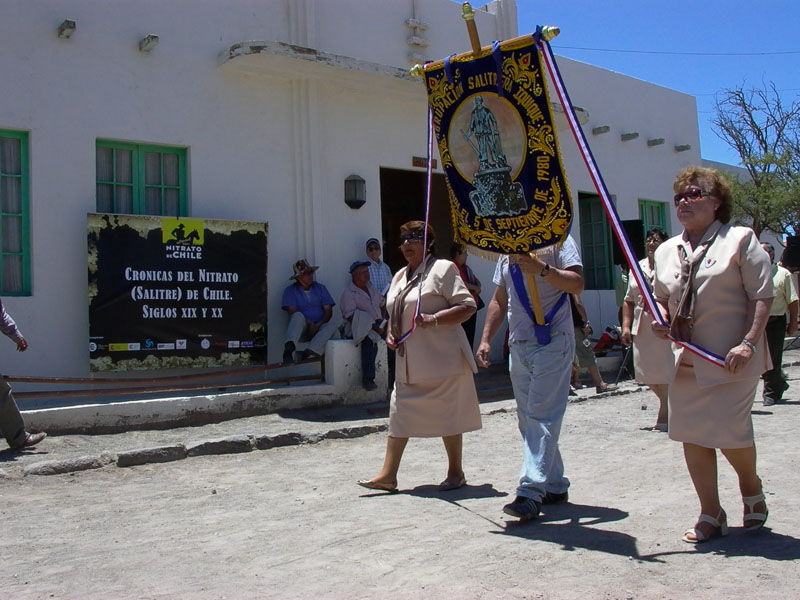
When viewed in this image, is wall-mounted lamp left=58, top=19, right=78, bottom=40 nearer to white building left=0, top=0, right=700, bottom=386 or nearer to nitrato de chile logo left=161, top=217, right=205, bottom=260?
white building left=0, top=0, right=700, bottom=386

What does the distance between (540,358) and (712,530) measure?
127 centimetres

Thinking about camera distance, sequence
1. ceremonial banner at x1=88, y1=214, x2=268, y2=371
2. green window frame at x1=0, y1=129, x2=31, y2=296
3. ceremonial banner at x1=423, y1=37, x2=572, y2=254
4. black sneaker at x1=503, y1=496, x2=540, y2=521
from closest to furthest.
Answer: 1. black sneaker at x1=503, y1=496, x2=540, y2=521
2. ceremonial banner at x1=423, y1=37, x2=572, y2=254
3. green window frame at x1=0, y1=129, x2=31, y2=296
4. ceremonial banner at x1=88, y1=214, x2=268, y2=371

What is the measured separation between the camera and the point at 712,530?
4.19 metres

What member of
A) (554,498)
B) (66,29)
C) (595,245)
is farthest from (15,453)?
(595,245)

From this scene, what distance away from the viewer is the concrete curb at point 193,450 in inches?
264

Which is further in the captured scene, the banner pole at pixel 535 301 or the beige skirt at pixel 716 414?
the banner pole at pixel 535 301

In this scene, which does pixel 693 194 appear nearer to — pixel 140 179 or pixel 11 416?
pixel 11 416

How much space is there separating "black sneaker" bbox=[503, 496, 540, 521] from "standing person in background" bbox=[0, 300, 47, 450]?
14.8 ft

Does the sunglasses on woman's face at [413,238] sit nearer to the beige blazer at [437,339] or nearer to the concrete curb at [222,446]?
the beige blazer at [437,339]

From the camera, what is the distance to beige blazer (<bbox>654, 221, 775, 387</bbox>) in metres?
4.07

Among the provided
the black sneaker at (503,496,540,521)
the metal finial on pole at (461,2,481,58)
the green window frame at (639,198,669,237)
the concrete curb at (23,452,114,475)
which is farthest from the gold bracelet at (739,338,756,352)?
the green window frame at (639,198,669,237)

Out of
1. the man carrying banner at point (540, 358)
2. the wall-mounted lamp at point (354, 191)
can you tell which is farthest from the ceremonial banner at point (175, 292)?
the man carrying banner at point (540, 358)

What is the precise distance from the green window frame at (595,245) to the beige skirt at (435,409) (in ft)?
31.9

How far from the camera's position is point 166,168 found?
32.2 feet
